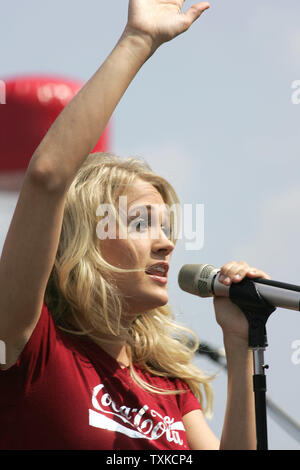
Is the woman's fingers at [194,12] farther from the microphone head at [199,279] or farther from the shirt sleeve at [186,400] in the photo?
the shirt sleeve at [186,400]

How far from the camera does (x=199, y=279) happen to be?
2127mm

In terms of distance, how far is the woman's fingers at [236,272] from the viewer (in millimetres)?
1969

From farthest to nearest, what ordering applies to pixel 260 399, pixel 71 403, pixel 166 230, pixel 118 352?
pixel 166 230 → pixel 118 352 → pixel 71 403 → pixel 260 399

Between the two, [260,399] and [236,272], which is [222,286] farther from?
[260,399]

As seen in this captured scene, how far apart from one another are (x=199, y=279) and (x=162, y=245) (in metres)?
0.19

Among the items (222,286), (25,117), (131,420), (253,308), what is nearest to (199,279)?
(222,286)

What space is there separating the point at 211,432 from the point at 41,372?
757 mm

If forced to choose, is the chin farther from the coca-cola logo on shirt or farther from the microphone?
the coca-cola logo on shirt

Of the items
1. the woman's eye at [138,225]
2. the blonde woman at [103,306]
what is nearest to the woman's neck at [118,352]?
the blonde woman at [103,306]

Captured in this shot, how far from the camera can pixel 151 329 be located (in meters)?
2.55

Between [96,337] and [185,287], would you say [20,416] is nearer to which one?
[96,337]

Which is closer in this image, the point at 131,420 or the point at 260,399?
the point at 260,399

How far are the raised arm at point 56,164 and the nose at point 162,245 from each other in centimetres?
56

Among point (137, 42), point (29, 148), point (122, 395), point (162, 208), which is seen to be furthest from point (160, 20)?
point (29, 148)
